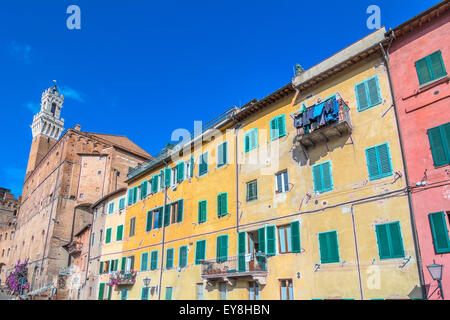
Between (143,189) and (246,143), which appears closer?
(246,143)

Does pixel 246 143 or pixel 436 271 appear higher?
pixel 246 143

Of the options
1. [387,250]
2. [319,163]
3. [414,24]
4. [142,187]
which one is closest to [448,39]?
[414,24]

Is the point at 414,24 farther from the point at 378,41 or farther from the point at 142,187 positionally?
the point at 142,187

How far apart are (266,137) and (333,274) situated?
30.0 ft

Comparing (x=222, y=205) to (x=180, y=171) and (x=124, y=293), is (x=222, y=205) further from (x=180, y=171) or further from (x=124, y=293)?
(x=124, y=293)

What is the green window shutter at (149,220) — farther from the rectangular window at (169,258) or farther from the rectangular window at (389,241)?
the rectangular window at (389,241)

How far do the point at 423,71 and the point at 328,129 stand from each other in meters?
4.73

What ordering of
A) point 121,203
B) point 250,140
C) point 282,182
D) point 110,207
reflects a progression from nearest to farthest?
point 282,182 → point 250,140 → point 121,203 → point 110,207

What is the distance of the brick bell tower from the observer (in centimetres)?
8725

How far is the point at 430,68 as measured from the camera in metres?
15.5

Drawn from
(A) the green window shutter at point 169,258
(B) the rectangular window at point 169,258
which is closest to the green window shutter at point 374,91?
(B) the rectangular window at point 169,258

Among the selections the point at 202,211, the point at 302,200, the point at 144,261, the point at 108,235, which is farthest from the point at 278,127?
the point at 108,235

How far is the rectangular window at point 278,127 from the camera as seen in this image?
21.2 m

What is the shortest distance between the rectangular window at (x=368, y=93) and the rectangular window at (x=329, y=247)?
6346 millimetres
